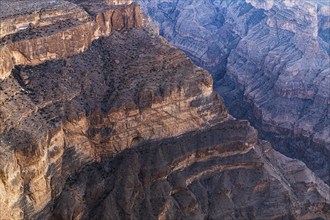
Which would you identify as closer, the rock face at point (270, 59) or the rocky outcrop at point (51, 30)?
the rocky outcrop at point (51, 30)

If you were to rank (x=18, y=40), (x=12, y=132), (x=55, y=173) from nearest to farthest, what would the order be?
(x=12, y=132)
(x=55, y=173)
(x=18, y=40)

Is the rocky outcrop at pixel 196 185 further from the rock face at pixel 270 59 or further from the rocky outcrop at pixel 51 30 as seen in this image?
the rock face at pixel 270 59

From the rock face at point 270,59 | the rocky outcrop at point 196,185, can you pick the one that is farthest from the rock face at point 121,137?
the rock face at point 270,59

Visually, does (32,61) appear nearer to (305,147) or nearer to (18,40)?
(18,40)

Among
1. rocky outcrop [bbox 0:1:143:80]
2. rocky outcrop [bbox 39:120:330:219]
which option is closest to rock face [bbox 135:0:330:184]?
rocky outcrop [bbox 39:120:330:219]

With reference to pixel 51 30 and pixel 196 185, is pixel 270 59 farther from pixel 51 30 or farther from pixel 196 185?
pixel 51 30

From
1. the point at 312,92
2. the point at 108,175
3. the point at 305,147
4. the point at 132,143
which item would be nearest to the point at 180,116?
the point at 132,143
